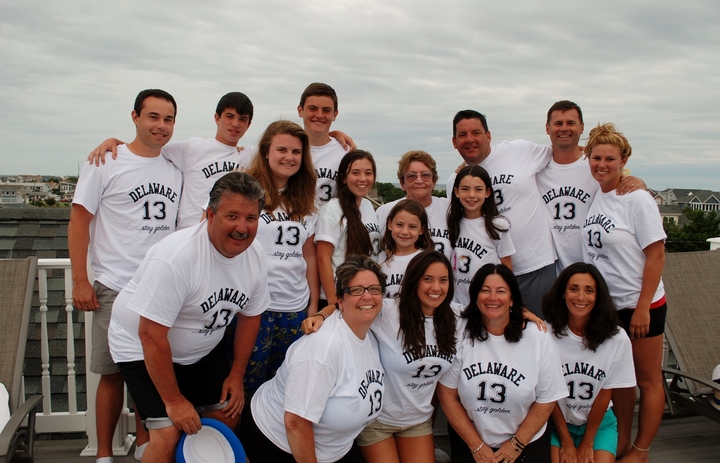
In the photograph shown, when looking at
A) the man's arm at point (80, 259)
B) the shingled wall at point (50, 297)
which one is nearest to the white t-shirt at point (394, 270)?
the man's arm at point (80, 259)

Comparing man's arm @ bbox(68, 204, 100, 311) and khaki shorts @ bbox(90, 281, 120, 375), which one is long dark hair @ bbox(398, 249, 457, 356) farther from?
man's arm @ bbox(68, 204, 100, 311)

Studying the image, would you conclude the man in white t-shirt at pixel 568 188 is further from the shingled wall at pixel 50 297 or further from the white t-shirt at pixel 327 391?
the shingled wall at pixel 50 297

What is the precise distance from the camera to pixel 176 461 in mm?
2303

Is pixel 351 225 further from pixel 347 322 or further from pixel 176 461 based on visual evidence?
pixel 176 461

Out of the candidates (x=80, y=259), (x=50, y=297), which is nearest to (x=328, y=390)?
(x=80, y=259)

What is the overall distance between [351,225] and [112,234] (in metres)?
1.31

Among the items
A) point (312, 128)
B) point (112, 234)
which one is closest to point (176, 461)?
point (112, 234)

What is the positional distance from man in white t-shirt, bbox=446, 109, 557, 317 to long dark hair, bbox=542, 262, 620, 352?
0.52 m

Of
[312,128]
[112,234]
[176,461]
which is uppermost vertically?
[312,128]

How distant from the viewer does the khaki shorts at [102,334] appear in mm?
2828

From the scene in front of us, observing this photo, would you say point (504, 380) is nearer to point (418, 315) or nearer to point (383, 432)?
point (418, 315)

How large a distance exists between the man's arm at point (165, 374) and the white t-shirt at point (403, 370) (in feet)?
3.10

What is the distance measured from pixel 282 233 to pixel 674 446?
2877 millimetres

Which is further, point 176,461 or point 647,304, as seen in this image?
point 647,304
